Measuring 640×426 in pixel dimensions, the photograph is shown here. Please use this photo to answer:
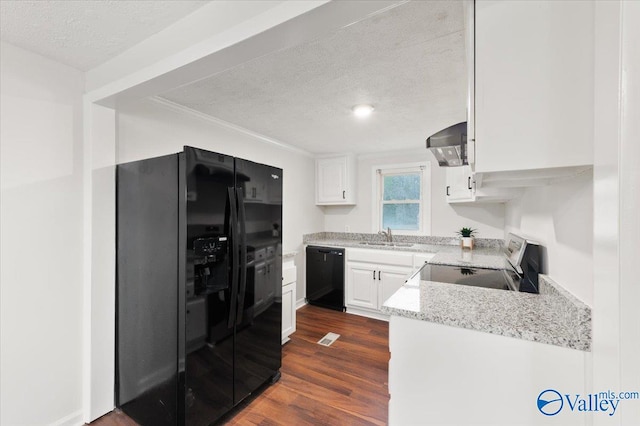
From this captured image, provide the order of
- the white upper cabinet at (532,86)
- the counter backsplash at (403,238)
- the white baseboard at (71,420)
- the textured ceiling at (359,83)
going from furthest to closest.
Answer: the counter backsplash at (403,238) < the white baseboard at (71,420) < the textured ceiling at (359,83) < the white upper cabinet at (532,86)

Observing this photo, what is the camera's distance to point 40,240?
5.45 ft

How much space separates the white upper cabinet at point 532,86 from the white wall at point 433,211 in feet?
9.39

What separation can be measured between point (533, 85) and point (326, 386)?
233 cm

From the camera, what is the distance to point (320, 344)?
2898 millimetres

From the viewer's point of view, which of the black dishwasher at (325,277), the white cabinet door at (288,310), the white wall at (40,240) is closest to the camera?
the white wall at (40,240)

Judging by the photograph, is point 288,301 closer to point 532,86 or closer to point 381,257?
point 381,257

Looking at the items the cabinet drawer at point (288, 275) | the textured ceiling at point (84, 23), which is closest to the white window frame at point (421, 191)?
the cabinet drawer at point (288, 275)

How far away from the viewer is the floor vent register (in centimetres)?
292

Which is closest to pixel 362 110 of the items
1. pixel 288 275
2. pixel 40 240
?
pixel 288 275

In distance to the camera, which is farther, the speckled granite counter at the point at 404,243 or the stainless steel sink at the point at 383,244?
the stainless steel sink at the point at 383,244

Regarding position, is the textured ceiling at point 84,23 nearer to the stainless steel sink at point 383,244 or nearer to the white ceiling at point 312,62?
the white ceiling at point 312,62

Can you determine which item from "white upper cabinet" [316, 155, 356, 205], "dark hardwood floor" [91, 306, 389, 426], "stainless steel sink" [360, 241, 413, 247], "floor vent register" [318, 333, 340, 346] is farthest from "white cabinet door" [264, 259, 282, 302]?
"white upper cabinet" [316, 155, 356, 205]

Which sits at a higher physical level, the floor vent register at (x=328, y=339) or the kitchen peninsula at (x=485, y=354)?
the kitchen peninsula at (x=485, y=354)

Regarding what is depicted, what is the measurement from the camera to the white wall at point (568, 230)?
1.00m
